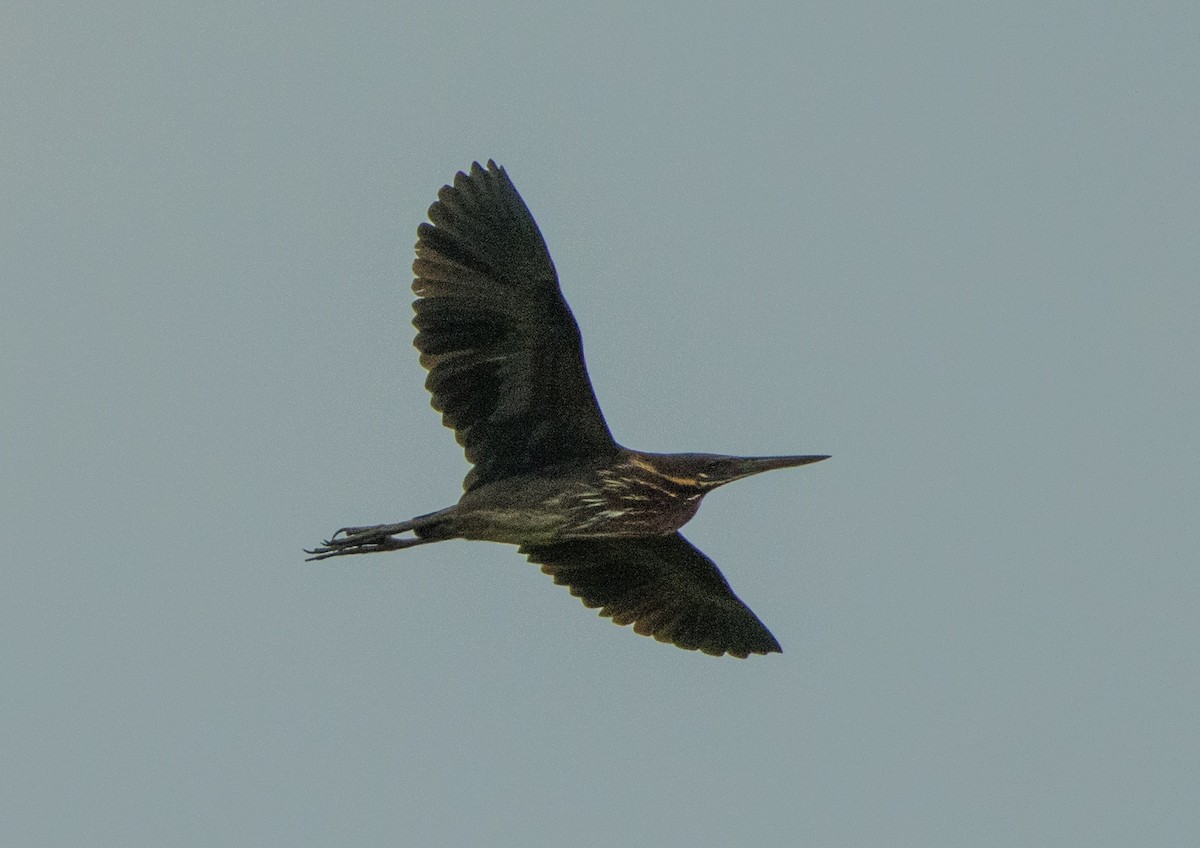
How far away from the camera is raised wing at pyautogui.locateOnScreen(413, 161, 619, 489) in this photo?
39.5ft

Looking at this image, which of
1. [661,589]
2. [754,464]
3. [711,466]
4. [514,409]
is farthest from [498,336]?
[661,589]

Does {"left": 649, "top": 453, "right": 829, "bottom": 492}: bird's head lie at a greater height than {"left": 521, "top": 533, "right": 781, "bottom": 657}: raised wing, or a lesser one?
greater

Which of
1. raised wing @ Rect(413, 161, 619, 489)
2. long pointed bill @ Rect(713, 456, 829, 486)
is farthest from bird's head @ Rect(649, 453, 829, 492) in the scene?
raised wing @ Rect(413, 161, 619, 489)

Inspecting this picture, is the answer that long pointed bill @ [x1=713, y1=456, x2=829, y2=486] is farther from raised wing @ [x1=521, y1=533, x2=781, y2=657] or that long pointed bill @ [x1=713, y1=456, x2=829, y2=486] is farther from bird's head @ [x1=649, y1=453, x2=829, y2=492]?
raised wing @ [x1=521, y1=533, x2=781, y2=657]

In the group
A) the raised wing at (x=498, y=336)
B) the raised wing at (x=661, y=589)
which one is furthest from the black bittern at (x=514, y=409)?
the raised wing at (x=661, y=589)

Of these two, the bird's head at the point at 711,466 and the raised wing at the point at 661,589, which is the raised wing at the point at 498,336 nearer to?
the bird's head at the point at 711,466

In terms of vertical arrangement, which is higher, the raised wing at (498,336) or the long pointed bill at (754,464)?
the raised wing at (498,336)

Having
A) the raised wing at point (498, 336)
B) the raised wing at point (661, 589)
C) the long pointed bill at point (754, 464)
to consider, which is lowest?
the raised wing at point (661, 589)

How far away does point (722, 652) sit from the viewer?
1404 centimetres

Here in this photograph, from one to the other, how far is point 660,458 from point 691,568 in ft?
5.17

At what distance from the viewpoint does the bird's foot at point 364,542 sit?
39.5ft

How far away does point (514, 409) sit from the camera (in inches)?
483

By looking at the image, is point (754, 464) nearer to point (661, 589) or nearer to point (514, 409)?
point (514, 409)

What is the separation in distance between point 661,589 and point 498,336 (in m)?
2.48
